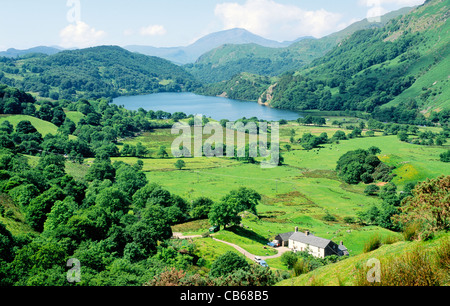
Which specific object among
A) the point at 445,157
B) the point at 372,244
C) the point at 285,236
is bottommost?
the point at 285,236

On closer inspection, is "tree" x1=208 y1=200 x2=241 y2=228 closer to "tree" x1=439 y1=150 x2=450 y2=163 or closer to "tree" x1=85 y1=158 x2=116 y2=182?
"tree" x1=85 y1=158 x2=116 y2=182

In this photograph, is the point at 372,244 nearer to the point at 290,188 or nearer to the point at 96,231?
the point at 96,231

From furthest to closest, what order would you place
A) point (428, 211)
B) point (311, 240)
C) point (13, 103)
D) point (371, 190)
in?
point (13, 103)
point (371, 190)
point (311, 240)
point (428, 211)

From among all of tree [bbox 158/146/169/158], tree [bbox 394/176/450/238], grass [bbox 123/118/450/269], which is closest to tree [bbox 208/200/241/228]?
grass [bbox 123/118/450/269]

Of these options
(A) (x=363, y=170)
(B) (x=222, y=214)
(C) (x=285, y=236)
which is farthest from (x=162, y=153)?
(C) (x=285, y=236)

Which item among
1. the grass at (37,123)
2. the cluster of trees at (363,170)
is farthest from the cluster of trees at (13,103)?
the cluster of trees at (363,170)

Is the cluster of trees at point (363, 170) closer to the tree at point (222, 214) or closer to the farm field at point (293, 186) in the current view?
the farm field at point (293, 186)
